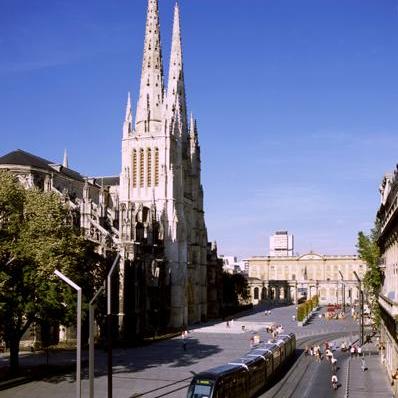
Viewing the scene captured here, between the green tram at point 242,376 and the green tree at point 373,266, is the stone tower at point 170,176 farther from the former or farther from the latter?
the green tram at point 242,376

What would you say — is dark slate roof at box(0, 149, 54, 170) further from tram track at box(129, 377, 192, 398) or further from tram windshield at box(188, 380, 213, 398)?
tram windshield at box(188, 380, 213, 398)

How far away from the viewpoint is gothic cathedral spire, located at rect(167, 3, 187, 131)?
104375mm

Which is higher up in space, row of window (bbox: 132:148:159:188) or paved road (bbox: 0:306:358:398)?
row of window (bbox: 132:148:159:188)

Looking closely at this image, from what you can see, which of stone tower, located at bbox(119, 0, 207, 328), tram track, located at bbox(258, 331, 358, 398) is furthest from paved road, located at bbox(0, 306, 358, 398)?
stone tower, located at bbox(119, 0, 207, 328)

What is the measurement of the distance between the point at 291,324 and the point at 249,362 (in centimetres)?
5933

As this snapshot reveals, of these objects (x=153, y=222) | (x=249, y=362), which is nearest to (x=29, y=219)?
(x=249, y=362)

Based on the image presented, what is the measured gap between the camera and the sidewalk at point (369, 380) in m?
38.1

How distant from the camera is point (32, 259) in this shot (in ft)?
130

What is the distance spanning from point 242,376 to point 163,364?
58.6 ft

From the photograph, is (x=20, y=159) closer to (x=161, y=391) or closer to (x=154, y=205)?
(x=154, y=205)

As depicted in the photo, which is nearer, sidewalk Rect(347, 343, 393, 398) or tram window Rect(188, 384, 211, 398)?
tram window Rect(188, 384, 211, 398)

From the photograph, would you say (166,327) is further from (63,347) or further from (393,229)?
(393,229)

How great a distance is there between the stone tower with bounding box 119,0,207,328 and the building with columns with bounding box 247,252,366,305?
73114 mm

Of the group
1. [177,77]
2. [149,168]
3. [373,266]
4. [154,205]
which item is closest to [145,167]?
[149,168]
